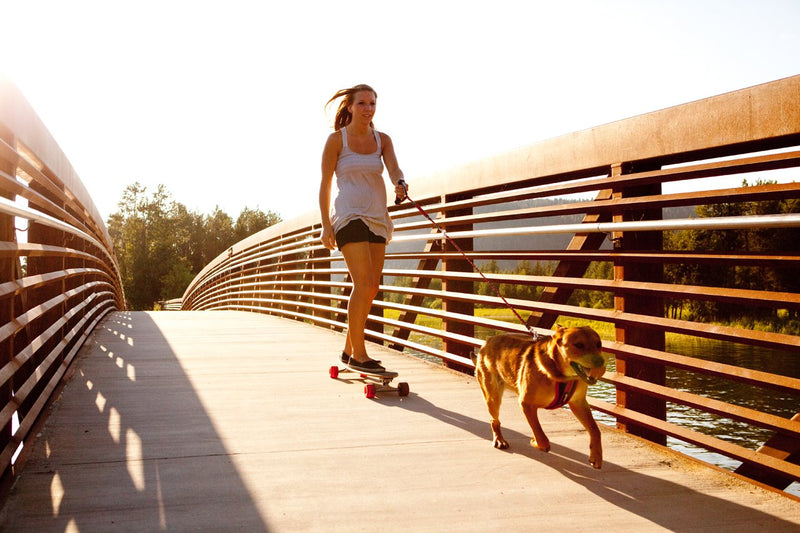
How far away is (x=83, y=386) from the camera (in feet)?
15.6

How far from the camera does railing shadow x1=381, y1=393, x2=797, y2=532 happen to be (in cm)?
247

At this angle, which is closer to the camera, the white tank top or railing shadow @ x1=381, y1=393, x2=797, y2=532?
railing shadow @ x1=381, y1=393, x2=797, y2=532

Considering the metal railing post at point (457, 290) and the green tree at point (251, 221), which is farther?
the green tree at point (251, 221)

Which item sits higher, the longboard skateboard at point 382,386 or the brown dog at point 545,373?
the brown dog at point 545,373

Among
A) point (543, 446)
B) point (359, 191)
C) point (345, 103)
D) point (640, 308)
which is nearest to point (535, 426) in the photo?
point (543, 446)

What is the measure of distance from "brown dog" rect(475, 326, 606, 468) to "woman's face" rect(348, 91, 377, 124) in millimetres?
1975

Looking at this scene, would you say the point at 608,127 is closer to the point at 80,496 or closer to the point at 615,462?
the point at 615,462

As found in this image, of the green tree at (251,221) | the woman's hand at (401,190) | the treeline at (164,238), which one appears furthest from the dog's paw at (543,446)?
the green tree at (251,221)

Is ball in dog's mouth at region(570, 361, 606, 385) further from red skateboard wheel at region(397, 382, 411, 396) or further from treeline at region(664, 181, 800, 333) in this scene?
red skateboard wheel at region(397, 382, 411, 396)

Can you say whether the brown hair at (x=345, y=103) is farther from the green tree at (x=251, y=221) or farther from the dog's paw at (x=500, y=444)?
the green tree at (x=251, y=221)

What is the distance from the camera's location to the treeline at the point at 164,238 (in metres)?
78.7

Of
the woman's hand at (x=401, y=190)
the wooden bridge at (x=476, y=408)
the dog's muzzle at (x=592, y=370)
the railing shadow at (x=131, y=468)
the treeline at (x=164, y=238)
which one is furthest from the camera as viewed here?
the treeline at (x=164, y=238)

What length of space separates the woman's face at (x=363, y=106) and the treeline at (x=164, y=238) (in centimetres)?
7560

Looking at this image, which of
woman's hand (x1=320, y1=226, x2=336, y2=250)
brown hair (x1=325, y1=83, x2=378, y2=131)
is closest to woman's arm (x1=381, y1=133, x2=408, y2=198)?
brown hair (x1=325, y1=83, x2=378, y2=131)
